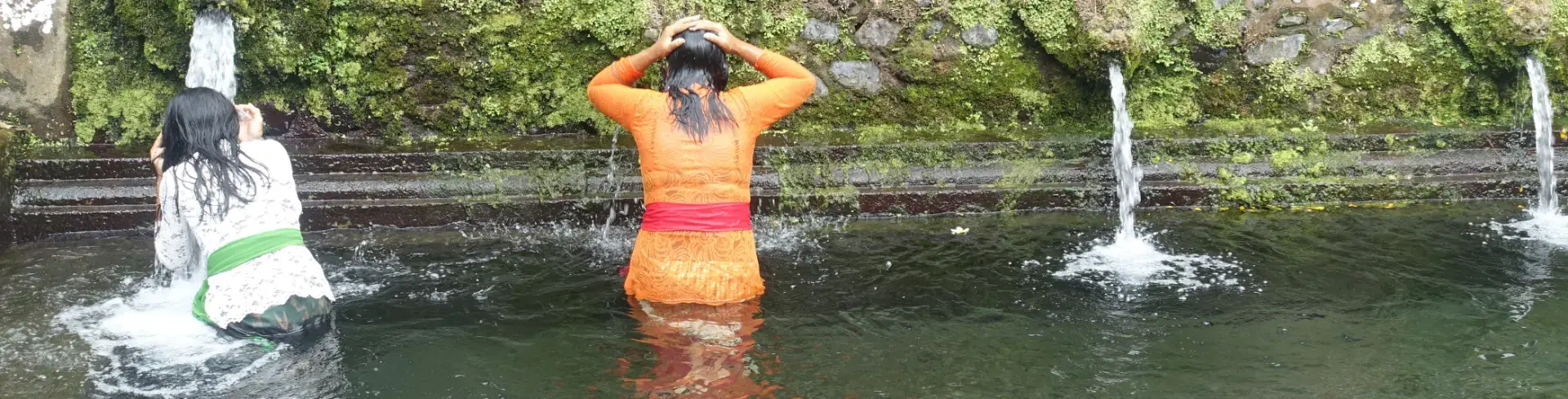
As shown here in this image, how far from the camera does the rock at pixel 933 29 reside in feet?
22.9

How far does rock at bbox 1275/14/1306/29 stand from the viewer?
278 inches

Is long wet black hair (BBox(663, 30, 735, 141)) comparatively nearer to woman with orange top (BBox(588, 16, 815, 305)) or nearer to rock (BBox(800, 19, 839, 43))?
woman with orange top (BBox(588, 16, 815, 305))

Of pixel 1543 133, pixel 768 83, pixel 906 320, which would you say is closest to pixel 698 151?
pixel 768 83

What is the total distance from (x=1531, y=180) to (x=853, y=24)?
384cm

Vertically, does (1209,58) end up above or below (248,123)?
above

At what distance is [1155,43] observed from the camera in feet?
22.9

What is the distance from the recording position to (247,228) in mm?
4289

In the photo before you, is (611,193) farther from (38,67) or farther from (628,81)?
(38,67)

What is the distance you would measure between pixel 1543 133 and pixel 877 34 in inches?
147

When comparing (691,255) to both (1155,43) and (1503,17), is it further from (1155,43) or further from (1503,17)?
(1503,17)

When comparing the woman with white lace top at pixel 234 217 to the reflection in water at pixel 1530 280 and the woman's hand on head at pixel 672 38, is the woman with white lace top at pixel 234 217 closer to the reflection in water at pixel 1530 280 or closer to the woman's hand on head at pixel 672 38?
the woman's hand on head at pixel 672 38

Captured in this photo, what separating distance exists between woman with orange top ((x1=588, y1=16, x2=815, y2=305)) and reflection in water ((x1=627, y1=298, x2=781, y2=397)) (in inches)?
2.6

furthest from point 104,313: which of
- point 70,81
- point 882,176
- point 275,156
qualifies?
point 882,176

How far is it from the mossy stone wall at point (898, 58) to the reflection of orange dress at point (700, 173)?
2259 mm
